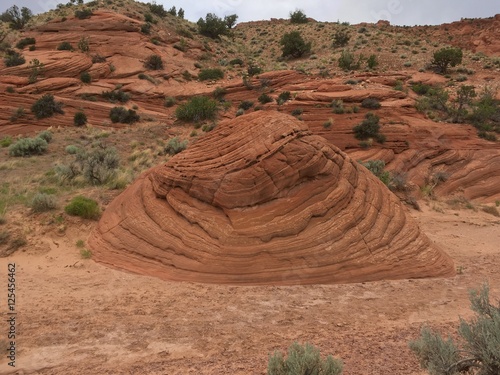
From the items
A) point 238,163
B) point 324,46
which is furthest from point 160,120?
point 324,46

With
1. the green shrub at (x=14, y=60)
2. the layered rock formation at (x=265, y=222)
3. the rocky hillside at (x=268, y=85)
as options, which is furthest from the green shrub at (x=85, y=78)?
the layered rock formation at (x=265, y=222)

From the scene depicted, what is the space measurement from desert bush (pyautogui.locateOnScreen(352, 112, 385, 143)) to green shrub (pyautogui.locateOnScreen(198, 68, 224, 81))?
16664 millimetres

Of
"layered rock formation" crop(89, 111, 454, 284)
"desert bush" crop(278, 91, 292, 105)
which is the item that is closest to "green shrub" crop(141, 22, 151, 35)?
"desert bush" crop(278, 91, 292, 105)

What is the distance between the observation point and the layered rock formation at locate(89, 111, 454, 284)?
23.5 ft

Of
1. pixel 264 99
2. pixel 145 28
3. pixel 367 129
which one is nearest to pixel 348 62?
pixel 264 99

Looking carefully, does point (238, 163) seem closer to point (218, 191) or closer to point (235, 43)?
point (218, 191)

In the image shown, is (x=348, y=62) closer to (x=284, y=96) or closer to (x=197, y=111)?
(x=284, y=96)

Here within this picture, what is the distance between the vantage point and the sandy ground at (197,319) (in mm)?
4594

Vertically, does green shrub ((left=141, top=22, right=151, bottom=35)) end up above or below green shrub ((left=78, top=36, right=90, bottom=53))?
above

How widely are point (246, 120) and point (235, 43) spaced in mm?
43731

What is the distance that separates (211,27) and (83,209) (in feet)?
140

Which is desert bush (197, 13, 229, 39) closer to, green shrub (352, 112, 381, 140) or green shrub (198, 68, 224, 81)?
green shrub (198, 68, 224, 81)

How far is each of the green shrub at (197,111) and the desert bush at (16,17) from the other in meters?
25.7

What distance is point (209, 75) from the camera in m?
32.6
